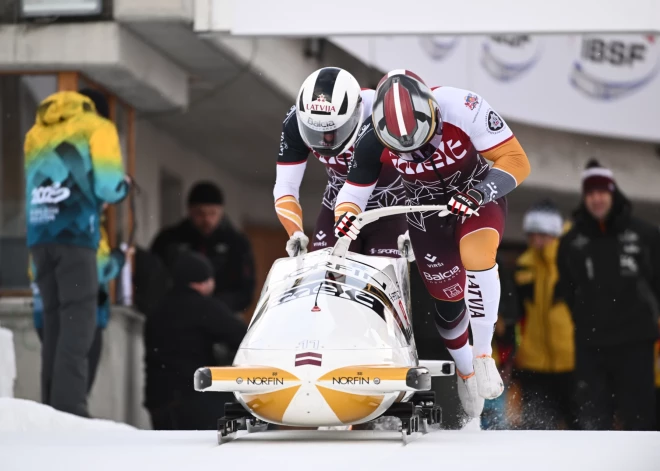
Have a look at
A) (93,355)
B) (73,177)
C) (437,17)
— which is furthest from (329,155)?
(93,355)

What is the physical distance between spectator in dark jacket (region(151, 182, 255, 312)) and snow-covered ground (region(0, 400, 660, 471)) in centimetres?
373

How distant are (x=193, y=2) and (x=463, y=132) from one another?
326cm

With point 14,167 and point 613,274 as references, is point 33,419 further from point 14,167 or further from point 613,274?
point 613,274

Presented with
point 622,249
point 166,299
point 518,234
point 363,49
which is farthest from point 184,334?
point 518,234

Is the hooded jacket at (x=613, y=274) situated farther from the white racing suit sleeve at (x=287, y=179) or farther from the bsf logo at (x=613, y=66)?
the bsf logo at (x=613, y=66)

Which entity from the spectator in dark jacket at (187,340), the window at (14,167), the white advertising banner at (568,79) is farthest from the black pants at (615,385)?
the white advertising banner at (568,79)

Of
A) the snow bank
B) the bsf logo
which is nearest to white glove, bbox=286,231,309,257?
the snow bank

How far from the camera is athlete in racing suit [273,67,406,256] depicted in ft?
18.0

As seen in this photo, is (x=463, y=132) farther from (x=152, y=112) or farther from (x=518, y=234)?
(x=518, y=234)

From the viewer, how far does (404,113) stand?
5.08m

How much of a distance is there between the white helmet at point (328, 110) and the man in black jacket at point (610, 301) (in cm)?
276

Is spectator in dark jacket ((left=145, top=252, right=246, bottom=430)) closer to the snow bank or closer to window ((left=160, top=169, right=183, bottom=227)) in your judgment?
the snow bank

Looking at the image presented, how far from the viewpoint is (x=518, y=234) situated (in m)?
17.1

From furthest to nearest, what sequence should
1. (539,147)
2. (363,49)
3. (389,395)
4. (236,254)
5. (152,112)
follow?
1. (539,147)
2. (363,49)
3. (152,112)
4. (236,254)
5. (389,395)
